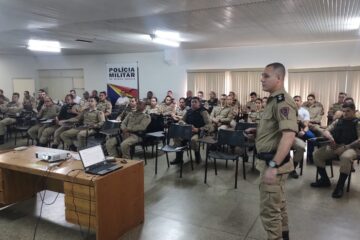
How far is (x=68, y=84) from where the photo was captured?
12117 mm

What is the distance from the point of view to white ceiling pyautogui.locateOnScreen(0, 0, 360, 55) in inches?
155

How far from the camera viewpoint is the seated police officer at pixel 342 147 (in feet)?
11.7

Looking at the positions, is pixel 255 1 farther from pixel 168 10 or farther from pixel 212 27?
pixel 212 27

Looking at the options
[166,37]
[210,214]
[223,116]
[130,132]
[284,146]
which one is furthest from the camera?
[166,37]

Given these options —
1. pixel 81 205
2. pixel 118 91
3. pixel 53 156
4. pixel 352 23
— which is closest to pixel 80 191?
pixel 81 205

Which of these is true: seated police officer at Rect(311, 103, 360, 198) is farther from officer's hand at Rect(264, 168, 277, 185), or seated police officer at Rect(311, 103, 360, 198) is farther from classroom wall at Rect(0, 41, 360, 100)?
classroom wall at Rect(0, 41, 360, 100)

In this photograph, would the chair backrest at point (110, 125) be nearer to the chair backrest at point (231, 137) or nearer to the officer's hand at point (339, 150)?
the chair backrest at point (231, 137)

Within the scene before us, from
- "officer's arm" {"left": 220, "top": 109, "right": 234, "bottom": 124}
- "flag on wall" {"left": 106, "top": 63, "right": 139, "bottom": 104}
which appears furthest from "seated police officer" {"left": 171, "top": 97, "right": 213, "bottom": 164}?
"flag on wall" {"left": 106, "top": 63, "right": 139, "bottom": 104}

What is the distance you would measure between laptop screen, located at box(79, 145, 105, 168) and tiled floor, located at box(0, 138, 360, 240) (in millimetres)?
719

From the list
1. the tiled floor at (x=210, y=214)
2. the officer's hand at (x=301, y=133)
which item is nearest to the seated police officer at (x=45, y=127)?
the tiled floor at (x=210, y=214)

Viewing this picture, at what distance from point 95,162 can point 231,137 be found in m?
2.20

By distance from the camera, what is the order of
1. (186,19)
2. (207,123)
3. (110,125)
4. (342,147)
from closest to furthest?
(342,147), (186,19), (207,123), (110,125)

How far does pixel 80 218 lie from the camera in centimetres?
261

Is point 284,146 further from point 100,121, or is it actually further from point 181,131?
point 100,121
